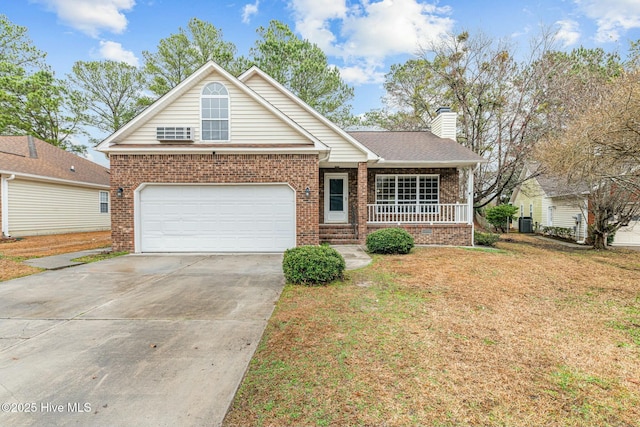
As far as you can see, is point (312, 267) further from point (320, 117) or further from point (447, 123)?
point (447, 123)

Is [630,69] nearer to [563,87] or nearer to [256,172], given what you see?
[563,87]

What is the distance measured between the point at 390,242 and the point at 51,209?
Result: 57.8 ft

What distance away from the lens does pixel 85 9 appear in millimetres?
14914

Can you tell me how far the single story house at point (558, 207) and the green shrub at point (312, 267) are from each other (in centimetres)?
1129

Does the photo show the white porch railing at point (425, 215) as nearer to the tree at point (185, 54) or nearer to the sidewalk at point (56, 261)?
the sidewalk at point (56, 261)

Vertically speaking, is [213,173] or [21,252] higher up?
[213,173]

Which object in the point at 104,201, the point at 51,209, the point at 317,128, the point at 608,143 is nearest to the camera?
the point at 608,143

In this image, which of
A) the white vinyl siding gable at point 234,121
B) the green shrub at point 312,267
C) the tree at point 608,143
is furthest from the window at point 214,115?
the tree at point 608,143

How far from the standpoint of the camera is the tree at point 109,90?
1041 inches

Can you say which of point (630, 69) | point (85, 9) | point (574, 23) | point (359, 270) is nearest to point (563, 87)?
point (574, 23)

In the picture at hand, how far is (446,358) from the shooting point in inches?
131

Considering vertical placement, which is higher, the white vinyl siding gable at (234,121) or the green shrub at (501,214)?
the white vinyl siding gable at (234,121)

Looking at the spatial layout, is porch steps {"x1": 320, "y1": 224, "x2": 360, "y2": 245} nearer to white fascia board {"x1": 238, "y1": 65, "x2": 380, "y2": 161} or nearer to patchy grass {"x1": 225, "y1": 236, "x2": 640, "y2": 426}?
white fascia board {"x1": 238, "y1": 65, "x2": 380, "y2": 161}

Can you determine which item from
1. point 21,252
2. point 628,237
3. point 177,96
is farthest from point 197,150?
point 628,237
